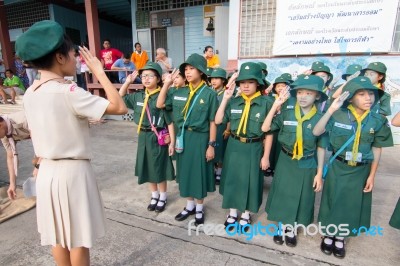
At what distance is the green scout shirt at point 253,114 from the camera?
2.50 metres

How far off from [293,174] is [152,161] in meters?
1.51

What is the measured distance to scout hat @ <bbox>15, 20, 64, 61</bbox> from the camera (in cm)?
129

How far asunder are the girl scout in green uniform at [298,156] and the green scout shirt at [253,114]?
0.11 meters

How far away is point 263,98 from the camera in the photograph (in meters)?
2.55

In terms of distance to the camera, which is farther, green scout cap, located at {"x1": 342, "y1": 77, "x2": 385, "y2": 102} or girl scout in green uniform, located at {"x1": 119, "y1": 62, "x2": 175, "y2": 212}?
girl scout in green uniform, located at {"x1": 119, "y1": 62, "x2": 175, "y2": 212}

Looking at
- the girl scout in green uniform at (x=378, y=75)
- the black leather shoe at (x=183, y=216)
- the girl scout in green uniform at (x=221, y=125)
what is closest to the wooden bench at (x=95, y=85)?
the girl scout in green uniform at (x=221, y=125)

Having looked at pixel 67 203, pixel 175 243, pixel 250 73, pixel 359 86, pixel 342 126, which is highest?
pixel 250 73

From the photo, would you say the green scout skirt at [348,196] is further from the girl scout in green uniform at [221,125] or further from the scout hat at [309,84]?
the girl scout in green uniform at [221,125]

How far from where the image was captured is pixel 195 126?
2771 millimetres

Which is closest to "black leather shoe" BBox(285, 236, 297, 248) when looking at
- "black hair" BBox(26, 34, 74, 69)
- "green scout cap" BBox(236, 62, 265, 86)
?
"green scout cap" BBox(236, 62, 265, 86)

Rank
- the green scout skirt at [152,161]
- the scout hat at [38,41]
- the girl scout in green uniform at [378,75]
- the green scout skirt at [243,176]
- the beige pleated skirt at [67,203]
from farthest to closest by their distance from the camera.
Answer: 1. the girl scout in green uniform at [378,75]
2. the green scout skirt at [152,161]
3. the green scout skirt at [243,176]
4. the beige pleated skirt at [67,203]
5. the scout hat at [38,41]

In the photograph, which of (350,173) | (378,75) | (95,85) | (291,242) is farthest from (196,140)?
(95,85)

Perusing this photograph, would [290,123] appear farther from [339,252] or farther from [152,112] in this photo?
[152,112]

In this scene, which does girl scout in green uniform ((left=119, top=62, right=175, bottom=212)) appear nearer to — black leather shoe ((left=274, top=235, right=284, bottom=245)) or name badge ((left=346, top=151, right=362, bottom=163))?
black leather shoe ((left=274, top=235, right=284, bottom=245))
